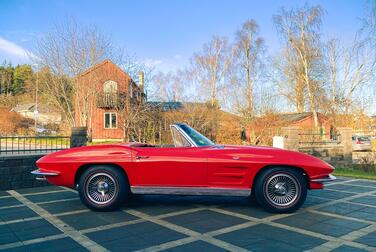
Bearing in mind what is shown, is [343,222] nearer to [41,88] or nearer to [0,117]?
[41,88]

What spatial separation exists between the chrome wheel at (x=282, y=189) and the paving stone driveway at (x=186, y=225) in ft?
0.72

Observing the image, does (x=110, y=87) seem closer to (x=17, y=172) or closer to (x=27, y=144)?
(x=27, y=144)

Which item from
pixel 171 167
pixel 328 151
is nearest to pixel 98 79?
pixel 328 151

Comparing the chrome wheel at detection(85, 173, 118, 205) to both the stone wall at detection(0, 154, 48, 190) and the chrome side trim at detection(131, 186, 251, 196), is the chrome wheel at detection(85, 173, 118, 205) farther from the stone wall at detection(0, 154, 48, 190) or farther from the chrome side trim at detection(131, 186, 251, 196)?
the stone wall at detection(0, 154, 48, 190)

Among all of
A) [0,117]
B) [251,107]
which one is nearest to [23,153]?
[251,107]

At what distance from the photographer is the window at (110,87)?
19337mm

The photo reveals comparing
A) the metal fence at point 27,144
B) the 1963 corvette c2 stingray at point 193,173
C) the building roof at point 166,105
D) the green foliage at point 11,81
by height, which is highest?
the green foliage at point 11,81

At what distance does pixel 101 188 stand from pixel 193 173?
4.84 feet

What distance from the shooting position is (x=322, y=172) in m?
4.43

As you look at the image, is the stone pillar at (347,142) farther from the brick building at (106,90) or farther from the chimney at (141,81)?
the chimney at (141,81)

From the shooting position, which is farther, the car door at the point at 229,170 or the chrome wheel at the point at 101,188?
the chrome wheel at the point at 101,188

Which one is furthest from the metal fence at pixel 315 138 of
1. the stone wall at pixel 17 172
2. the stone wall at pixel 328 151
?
the stone wall at pixel 17 172

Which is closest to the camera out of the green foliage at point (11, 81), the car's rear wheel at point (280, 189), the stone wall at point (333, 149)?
the car's rear wheel at point (280, 189)

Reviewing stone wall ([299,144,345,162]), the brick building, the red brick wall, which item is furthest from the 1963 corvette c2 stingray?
the red brick wall
